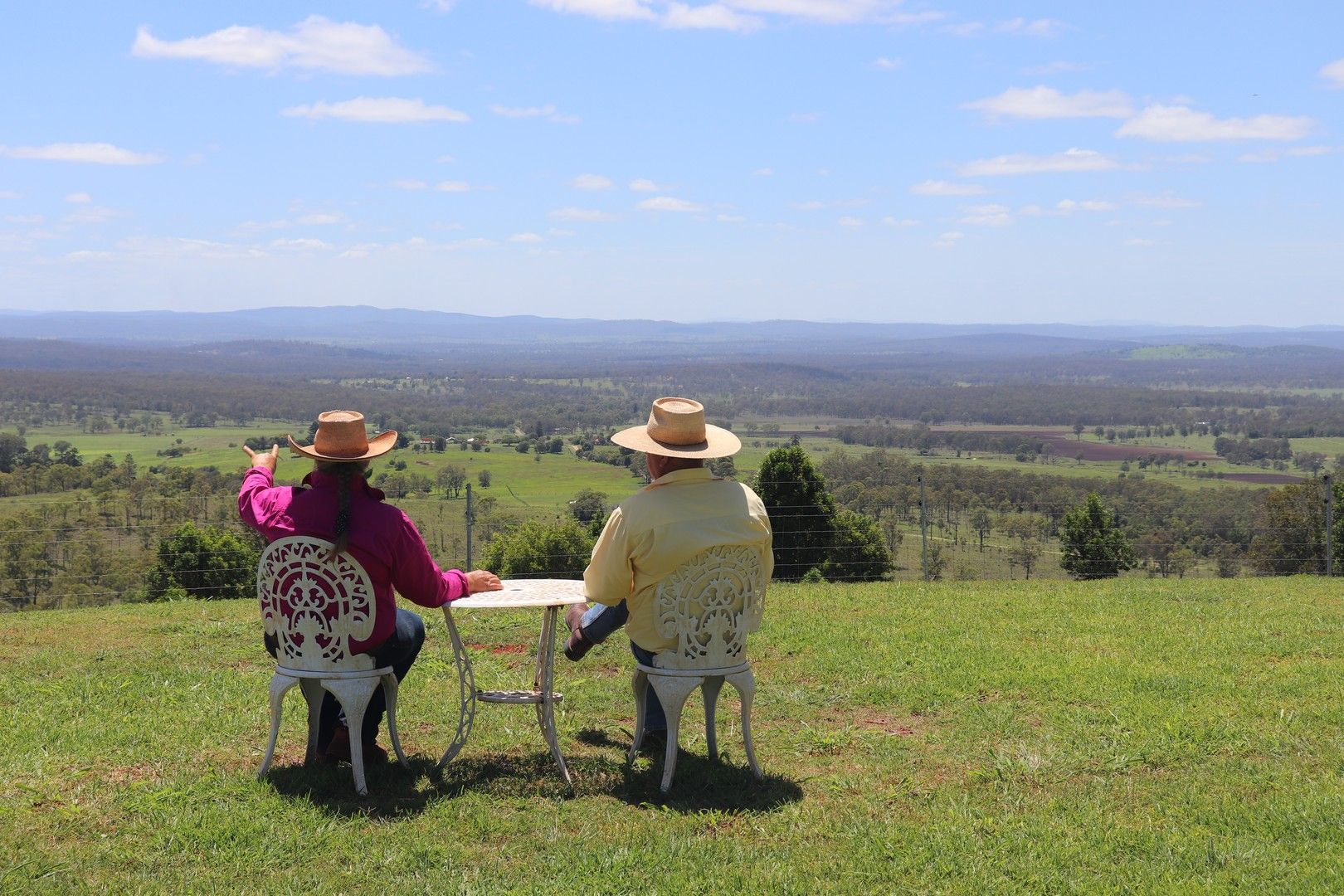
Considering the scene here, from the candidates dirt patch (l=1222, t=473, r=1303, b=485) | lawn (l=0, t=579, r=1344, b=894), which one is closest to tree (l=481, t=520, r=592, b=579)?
lawn (l=0, t=579, r=1344, b=894)

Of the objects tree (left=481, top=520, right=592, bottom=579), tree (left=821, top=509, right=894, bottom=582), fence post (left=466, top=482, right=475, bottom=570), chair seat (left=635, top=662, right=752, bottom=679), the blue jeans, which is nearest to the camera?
chair seat (left=635, top=662, right=752, bottom=679)

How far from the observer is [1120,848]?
417 cm

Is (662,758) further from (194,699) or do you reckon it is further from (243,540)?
(243,540)

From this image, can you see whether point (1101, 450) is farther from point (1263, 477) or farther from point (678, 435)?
point (678, 435)

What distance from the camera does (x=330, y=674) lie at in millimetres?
4758

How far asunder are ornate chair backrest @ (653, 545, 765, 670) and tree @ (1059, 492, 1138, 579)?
17.8 m

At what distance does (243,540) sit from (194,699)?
18.3 metres

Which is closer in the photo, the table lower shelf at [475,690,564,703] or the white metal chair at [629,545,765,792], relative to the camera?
the white metal chair at [629,545,765,792]

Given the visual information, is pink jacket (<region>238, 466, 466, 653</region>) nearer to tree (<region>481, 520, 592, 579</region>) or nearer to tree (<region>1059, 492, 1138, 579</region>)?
tree (<region>1059, 492, 1138, 579</region>)

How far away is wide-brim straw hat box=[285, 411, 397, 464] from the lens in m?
4.81

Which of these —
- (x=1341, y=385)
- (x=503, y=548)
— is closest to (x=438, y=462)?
(x=503, y=548)

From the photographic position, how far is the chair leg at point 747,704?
509 cm

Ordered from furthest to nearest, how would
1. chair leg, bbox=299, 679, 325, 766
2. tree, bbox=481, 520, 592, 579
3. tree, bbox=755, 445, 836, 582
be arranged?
1. tree, bbox=481, 520, 592, 579
2. tree, bbox=755, 445, 836, 582
3. chair leg, bbox=299, 679, 325, 766

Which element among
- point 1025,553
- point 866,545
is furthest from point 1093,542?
point 866,545
